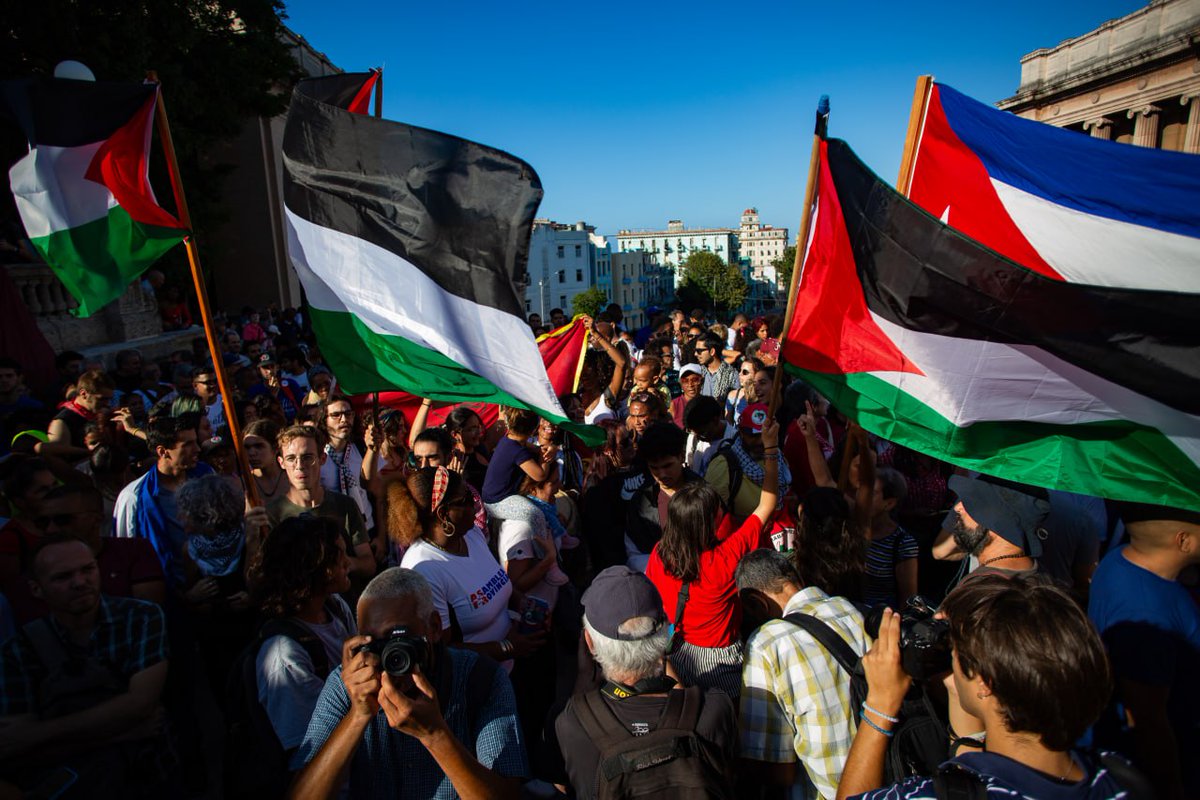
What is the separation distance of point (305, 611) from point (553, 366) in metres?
3.83

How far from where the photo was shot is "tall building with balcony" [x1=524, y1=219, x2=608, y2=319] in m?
69.2

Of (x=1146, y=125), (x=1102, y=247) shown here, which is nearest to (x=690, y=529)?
(x=1102, y=247)

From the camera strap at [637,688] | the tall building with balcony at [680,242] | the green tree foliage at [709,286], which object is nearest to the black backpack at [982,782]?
the camera strap at [637,688]

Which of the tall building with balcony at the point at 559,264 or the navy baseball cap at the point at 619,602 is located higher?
the tall building with balcony at the point at 559,264

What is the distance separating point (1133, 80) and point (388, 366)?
3947cm

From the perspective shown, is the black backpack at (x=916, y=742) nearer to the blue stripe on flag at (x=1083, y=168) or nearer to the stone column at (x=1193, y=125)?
the blue stripe on flag at (x=1083, y=168)

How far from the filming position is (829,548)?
2889mm

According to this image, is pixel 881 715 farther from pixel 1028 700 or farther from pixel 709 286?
pixel 709 286

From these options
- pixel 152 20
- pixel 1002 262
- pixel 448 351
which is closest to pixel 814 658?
pixel 1002 262

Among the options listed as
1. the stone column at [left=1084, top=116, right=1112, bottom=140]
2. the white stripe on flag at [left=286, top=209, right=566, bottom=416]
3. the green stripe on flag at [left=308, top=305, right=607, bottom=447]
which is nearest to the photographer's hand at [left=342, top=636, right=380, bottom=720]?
the white stripe on flag at [left=286, top=209, right=566, bottom=416]

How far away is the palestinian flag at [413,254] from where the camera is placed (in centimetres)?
351

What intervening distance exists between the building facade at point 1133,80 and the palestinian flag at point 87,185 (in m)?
34.2

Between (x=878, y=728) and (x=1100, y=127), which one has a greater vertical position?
(x=1100, y=127)

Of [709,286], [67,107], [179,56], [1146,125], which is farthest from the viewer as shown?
[709,286]
